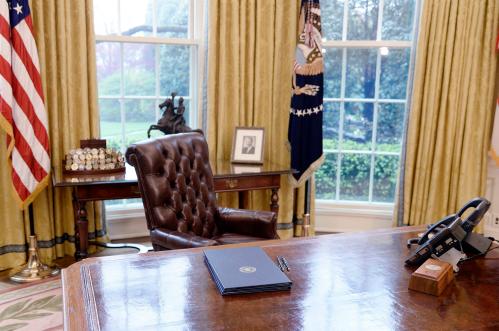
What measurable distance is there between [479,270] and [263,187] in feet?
5.58

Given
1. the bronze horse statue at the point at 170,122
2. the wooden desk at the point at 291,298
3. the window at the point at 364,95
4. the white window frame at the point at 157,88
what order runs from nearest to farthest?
the wooden desk at the point at 291,298 → the bronze horse statue at the point at 170,122 → the white window frame at the point at 157,88 → the window at the point at 364,95

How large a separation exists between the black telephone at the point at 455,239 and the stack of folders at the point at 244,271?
1.57ft

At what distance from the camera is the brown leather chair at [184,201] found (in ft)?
6.92

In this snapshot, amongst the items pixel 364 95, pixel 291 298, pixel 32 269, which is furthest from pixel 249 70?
pixel 291 298

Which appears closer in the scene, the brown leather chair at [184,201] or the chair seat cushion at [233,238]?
the brown leather chair at [184,201]

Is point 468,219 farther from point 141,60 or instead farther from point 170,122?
point 141,60

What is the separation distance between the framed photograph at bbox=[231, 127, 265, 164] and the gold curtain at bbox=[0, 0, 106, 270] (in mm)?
963

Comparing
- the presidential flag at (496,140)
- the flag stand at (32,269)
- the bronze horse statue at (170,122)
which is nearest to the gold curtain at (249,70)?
the bronze horse statue at (170,122)

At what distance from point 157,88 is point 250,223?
149cm

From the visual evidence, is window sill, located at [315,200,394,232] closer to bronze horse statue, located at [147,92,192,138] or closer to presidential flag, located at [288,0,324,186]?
presidential flag, located at [288,0,324,186]

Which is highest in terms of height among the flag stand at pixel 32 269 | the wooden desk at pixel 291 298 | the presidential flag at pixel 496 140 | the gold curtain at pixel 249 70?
the gold curtain at pixel 249 70

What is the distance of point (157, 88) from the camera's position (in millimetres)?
3365

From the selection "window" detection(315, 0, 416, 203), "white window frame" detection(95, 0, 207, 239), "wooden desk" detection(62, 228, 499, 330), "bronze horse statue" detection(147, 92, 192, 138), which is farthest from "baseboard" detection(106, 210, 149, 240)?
"wooden desk" detection(62, 228, 499, 330)

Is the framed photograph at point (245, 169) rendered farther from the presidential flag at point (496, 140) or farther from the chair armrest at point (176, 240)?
the presidential flag at point (496, 140)
